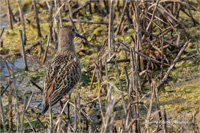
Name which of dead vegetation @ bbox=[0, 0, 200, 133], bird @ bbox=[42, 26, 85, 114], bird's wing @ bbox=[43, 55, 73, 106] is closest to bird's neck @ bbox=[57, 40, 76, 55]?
bird @ bbox=[42, 26, 85, 114]

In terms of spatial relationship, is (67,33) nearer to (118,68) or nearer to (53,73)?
(53,73)

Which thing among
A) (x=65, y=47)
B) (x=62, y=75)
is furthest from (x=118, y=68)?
(x=62, y=75)

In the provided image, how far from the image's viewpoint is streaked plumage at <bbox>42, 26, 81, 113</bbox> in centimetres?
510

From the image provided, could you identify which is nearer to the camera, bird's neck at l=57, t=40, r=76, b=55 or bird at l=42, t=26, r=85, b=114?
bird at l=42, t=26, r=85, b=114

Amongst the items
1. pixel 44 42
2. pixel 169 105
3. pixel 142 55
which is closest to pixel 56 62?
pixel 142 55

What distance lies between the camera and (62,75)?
210 inches

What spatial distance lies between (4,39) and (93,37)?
70.7 inches

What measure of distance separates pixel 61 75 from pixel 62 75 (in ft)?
0.04

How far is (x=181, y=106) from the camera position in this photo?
5402 millimetres

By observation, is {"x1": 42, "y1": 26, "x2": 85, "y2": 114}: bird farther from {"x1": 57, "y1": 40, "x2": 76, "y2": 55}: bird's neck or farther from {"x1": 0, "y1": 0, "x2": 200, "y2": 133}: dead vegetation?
{"x1": 0, "y1": 0, "x2": 200, "y2": 133}: dead vegetation

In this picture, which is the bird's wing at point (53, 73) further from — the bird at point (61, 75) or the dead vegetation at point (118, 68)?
the dead vegetation at point (118, 68)

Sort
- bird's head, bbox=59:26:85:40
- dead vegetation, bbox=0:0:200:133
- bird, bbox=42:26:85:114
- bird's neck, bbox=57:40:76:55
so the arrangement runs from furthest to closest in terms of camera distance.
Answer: bird's head, bbox=59:26:85:40
bird's neck, bbox=57:40:76:55
bird, bbox=42:26:85:114
dead vegetation, bbox=0:0:200:133

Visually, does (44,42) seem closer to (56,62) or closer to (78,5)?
(78,5)

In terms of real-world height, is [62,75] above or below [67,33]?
below
